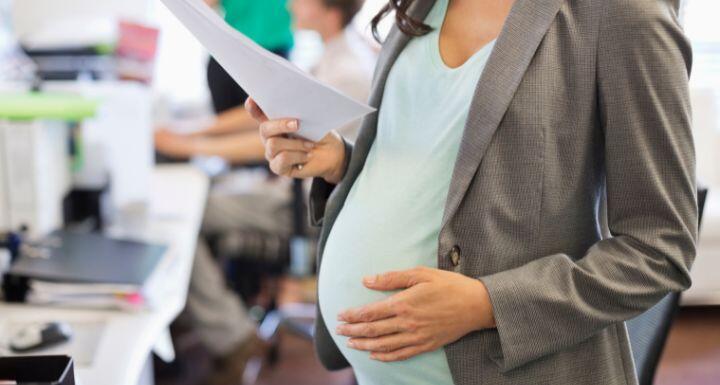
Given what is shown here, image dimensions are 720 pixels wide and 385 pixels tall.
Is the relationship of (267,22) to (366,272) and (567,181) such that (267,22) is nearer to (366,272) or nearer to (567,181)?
(366,272)

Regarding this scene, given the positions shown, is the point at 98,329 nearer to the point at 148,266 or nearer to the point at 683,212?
the point at 148,266

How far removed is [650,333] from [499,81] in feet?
2.37

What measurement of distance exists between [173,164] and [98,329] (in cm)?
191

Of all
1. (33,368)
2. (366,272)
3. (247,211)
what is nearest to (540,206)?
(366,272)

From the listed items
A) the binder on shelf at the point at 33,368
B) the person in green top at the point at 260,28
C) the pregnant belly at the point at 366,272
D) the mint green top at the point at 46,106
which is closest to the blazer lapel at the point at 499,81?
the pregnant belly at the point at 366,272

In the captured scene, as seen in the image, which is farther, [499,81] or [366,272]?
[366,272]

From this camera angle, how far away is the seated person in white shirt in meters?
2.91

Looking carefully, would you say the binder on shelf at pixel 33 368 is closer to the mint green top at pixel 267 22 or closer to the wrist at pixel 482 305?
the wrist at pixel 482 305

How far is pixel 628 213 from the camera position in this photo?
3.03 feet

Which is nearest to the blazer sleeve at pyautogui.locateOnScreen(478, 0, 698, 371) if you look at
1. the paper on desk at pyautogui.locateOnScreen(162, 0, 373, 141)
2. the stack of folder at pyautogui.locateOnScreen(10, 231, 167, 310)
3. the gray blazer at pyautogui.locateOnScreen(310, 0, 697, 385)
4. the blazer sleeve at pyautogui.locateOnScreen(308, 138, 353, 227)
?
the gray blazer at pyautogui.locateOnScreen(310, 0, 697, 385)

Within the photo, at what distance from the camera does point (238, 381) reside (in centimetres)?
294

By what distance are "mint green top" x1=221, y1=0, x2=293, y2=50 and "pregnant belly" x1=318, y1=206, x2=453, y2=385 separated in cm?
243

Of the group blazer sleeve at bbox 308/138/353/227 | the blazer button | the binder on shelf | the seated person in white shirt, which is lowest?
the seated person in white shirt

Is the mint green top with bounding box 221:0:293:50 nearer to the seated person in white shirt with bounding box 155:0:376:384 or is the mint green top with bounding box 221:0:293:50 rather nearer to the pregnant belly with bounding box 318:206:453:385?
the seated person in white shirt with bounding box 155:0:376:384
